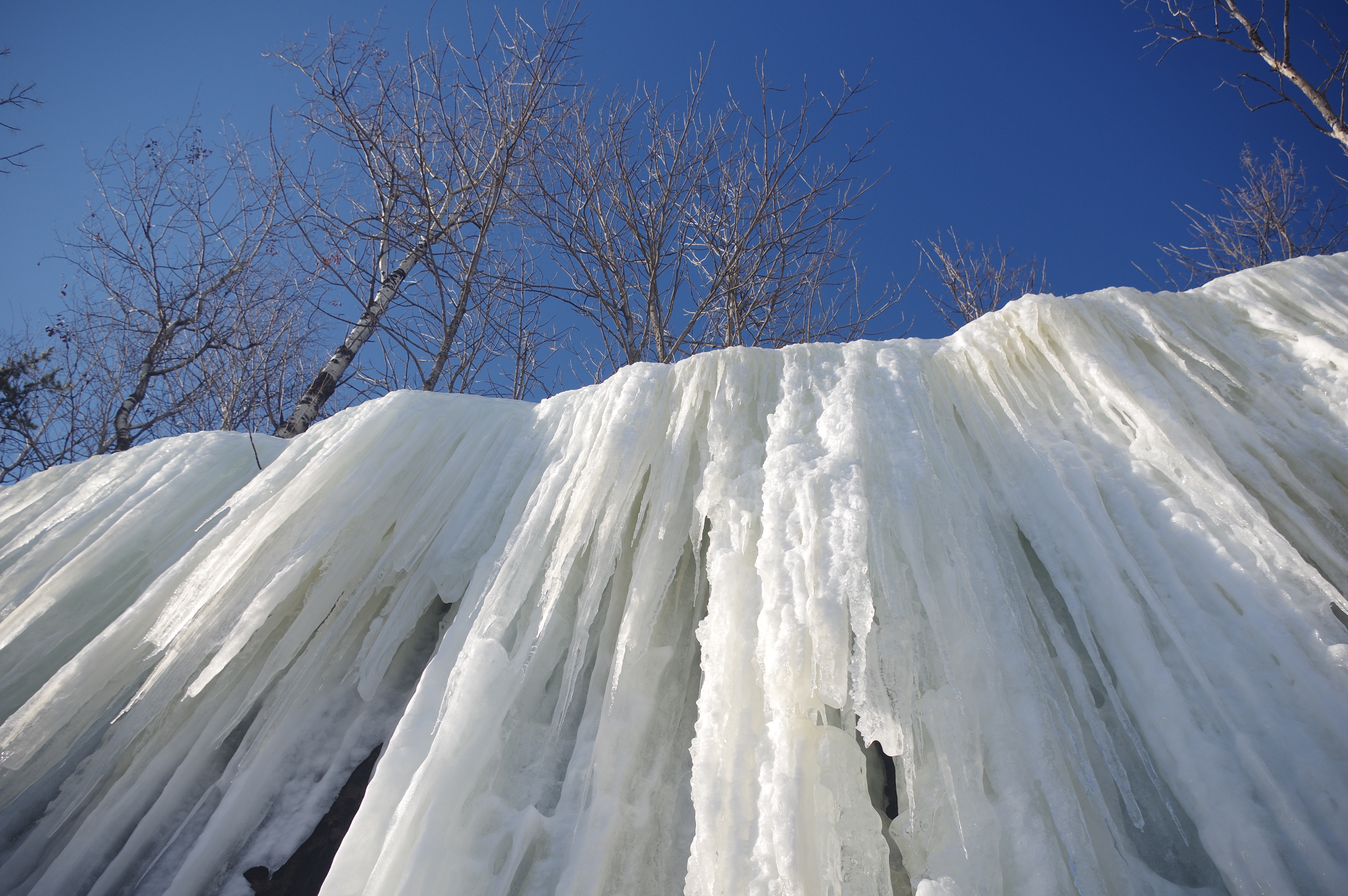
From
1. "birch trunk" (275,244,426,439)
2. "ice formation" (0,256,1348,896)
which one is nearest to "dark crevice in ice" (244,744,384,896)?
"ice formation" (0,256,1348,896)

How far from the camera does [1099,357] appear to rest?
7.53 feet

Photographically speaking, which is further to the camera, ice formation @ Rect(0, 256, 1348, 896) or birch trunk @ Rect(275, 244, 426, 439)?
birch trunk @ Rect(275, 244, 426, 439)

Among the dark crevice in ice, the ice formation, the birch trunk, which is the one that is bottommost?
the dark crevice in ice

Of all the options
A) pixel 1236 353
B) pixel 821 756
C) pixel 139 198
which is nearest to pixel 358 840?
pixel 821 756

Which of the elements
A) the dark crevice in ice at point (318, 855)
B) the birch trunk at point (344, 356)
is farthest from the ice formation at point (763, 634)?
the birch trunk at point (344, 356)

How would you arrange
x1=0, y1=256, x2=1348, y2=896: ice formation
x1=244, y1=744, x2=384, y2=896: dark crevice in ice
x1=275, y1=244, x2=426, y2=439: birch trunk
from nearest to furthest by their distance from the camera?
x1=0, y1=256, x2=1348, y2=896: ice formation < x1=244, y1=744, x2=384, y2=896: dark crevice in ice < x1=275, y1=244, x2=426, y2=439: birch trunk

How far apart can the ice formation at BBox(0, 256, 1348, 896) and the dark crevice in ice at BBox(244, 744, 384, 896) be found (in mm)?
46

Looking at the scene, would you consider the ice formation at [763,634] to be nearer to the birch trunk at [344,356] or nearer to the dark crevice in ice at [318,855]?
the dark crevice in ice at [318,855]

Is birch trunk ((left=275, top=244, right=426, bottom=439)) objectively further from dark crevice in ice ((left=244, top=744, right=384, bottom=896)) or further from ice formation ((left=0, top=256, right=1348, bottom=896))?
dark crevice in ice ((left=244, top=744, right=384, bottom=896))

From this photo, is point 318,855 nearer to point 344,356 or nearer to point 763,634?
point 763,634

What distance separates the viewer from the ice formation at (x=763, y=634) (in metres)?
1.45

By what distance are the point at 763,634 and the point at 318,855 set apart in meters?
A: 1.87

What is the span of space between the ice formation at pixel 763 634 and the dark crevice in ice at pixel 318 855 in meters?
0.05

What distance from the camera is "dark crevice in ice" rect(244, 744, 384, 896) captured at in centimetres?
199
